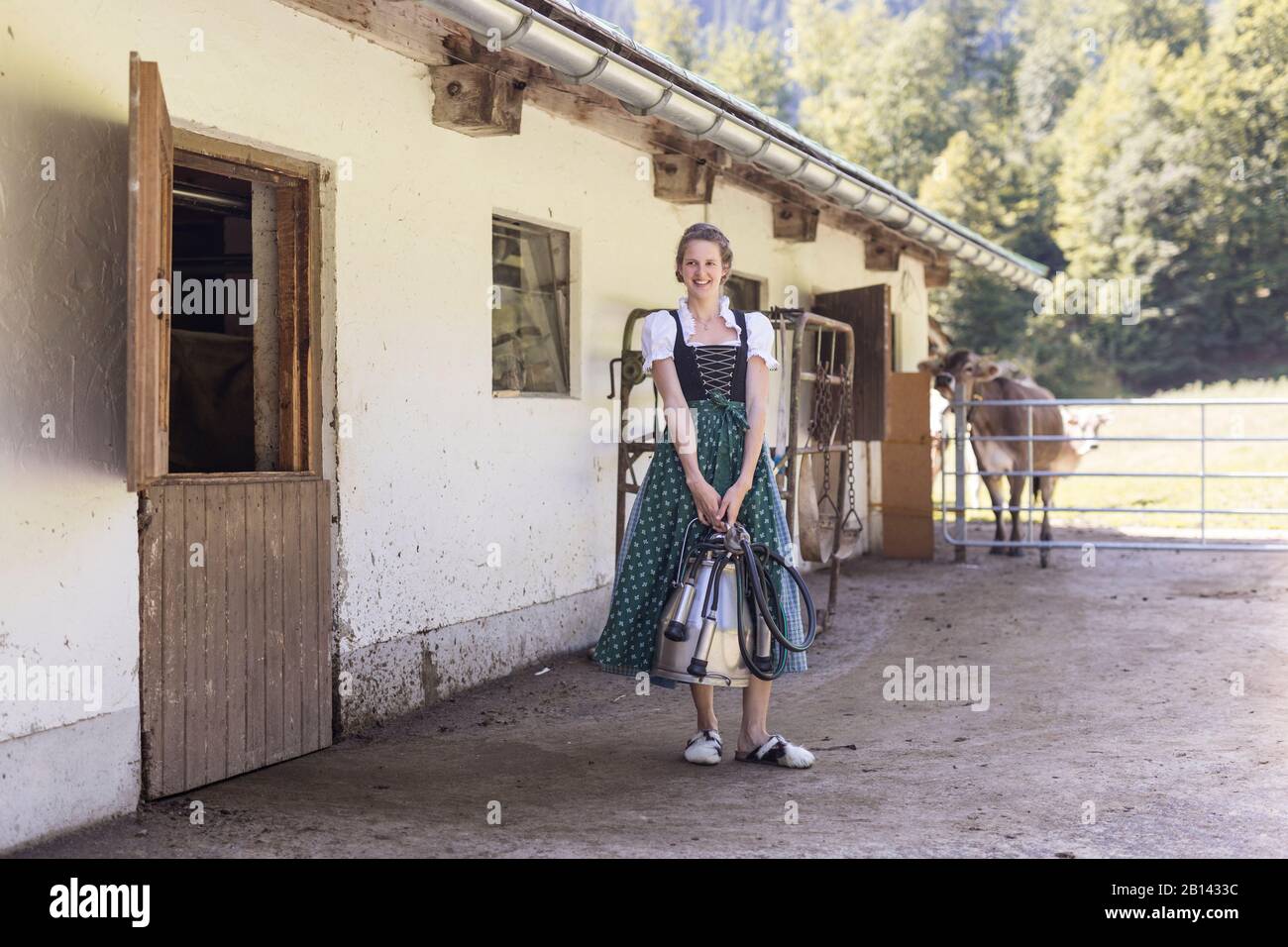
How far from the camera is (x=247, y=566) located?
469cm

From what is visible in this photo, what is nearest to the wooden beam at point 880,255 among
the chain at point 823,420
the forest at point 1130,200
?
the chain at point 823,420

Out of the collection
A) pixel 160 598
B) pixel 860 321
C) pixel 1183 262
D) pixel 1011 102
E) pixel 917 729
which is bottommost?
pixel 917 729

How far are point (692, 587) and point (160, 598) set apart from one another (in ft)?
5.80

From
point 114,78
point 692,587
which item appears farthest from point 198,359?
point 692,587

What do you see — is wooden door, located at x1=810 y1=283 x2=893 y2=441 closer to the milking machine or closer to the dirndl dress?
the dirndl dress

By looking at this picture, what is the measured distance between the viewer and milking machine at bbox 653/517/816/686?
4.36 meters

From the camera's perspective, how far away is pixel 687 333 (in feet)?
14.8

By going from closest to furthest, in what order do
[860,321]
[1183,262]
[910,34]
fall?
[860,321] → [1183,262] → [910,34]

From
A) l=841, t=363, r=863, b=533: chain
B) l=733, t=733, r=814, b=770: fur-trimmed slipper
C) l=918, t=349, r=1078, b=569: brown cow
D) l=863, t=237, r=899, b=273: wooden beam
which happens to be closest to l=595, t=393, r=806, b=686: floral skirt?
l=733, t=733, r=814, b=770: fur-trimmed slipper

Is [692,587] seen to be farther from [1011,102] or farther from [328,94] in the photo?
[1011,102]

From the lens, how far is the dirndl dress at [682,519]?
4547 mm

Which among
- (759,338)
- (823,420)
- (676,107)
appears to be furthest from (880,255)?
(759,338)

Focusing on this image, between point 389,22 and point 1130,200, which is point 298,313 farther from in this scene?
point 1130,200
